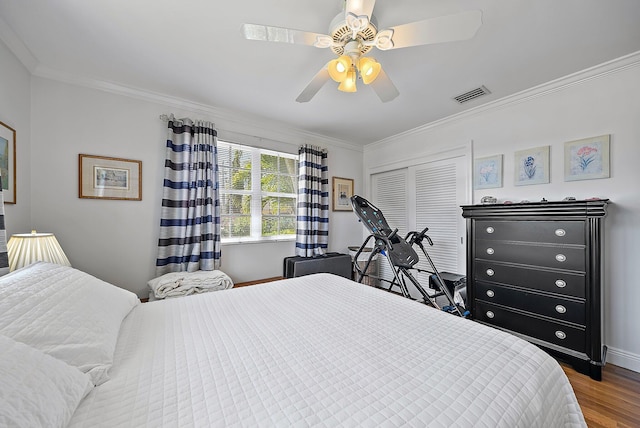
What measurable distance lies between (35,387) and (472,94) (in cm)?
336

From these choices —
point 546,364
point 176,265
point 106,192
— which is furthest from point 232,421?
point 106,192

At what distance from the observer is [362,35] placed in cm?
146

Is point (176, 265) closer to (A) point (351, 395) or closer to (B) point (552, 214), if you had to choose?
(A) point (351, 395)

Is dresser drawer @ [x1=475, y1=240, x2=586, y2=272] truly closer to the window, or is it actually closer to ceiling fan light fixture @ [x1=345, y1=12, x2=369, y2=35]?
ceiling fan light fixture @ [x1=345, y1=12, x2=369, y2=35]

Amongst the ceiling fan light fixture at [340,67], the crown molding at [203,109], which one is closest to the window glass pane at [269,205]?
the crown molding at [203,109]

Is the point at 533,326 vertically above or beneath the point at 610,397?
above

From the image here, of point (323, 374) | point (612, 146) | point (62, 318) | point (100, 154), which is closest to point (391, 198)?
point (612, 146)

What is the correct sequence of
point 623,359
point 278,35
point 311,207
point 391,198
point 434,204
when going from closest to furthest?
point 278,35 → point 623,359 → point 434,204 → point 311,207 → point 391,198

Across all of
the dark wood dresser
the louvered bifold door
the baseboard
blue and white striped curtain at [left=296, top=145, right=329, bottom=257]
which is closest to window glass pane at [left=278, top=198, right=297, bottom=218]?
blue and white striped curtain at [left=296, top=145, right=329, bottom=257]

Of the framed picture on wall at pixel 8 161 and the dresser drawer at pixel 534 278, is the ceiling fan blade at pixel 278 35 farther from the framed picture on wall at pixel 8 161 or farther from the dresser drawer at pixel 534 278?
the dresser drawer at pixel 534 278

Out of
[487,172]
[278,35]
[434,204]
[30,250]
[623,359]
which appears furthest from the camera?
[434,204]

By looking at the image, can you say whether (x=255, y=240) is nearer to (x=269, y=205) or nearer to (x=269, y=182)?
(x=269, y=205)

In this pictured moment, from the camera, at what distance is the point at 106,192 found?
7.72 feet

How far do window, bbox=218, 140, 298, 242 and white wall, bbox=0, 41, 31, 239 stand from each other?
1523 millimetres
